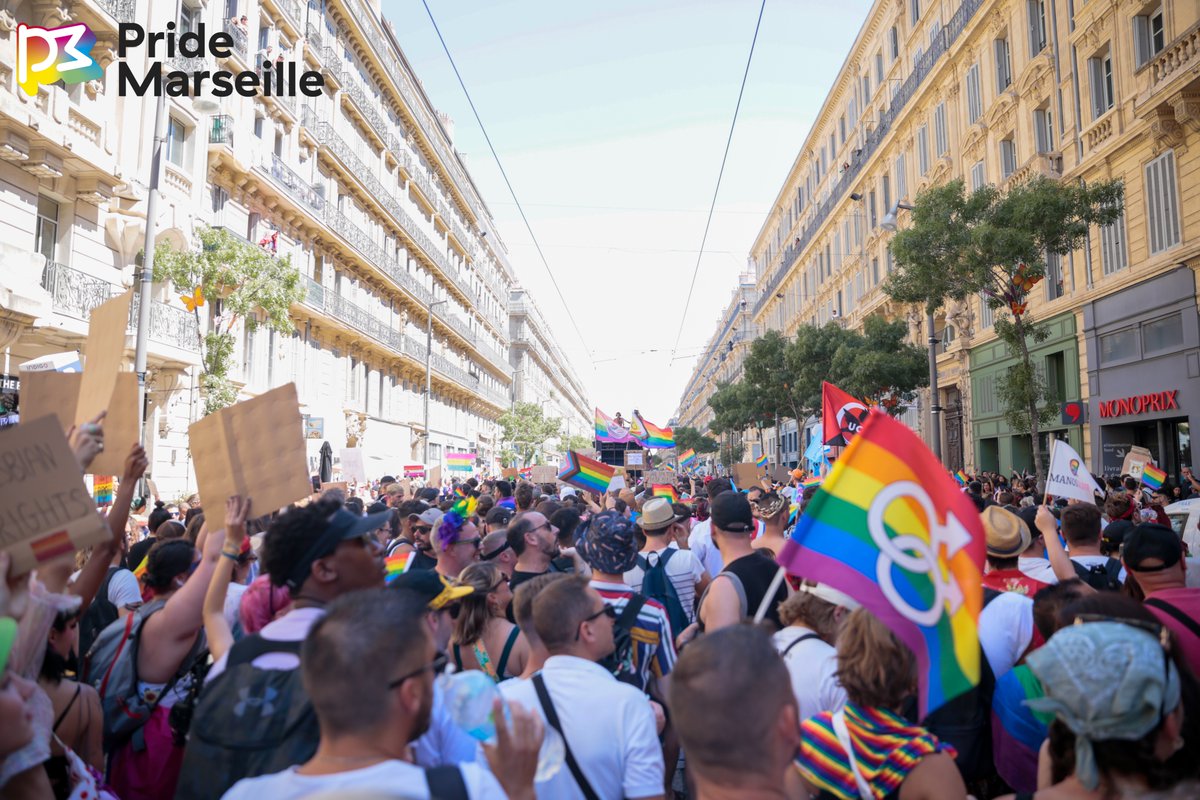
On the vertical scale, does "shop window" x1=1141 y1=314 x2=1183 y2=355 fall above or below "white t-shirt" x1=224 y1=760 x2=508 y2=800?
above

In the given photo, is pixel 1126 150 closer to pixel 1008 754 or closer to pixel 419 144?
pixel 1008 754

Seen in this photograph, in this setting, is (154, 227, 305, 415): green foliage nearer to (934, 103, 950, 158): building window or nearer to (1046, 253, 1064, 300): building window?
(1046, 253, 1064, 300): building window

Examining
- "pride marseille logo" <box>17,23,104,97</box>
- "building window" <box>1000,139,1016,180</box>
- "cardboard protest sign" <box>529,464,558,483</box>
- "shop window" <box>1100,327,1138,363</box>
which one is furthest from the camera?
"building window" <box>1000,139,1016,180</box>

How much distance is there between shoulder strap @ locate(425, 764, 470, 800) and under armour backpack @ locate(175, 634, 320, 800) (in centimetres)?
45

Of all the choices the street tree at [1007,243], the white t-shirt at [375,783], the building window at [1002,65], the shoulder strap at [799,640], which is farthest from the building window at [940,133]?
the white t-shirt at [375,783]

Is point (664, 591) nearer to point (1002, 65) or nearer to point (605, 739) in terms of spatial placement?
point (605, 739)

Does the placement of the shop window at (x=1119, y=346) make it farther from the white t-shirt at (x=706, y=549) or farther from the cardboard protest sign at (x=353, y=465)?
the cardboard protest sign at (x=353, y=465)

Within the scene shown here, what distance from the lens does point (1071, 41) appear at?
66.8ft

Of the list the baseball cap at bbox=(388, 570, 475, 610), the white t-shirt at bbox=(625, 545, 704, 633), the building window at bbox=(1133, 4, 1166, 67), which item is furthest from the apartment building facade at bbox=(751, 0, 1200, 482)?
the baseball cap at bbox=(388, 570, 475, 610)

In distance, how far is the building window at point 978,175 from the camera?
84.2 ft

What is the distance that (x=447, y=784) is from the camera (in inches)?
71.3

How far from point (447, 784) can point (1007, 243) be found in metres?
15.3

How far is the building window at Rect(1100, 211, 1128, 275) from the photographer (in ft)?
62.2

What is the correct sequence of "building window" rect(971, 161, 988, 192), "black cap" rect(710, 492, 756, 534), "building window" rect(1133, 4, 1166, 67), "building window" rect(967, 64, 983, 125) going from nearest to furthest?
"black cap" rect(710, 492, 756, 534)
"building window" rect(1133, 4, 1166, 67)
"building window" rect(971, 161, 988, 192)
"building window" rect(967, 64, 983, 125)
